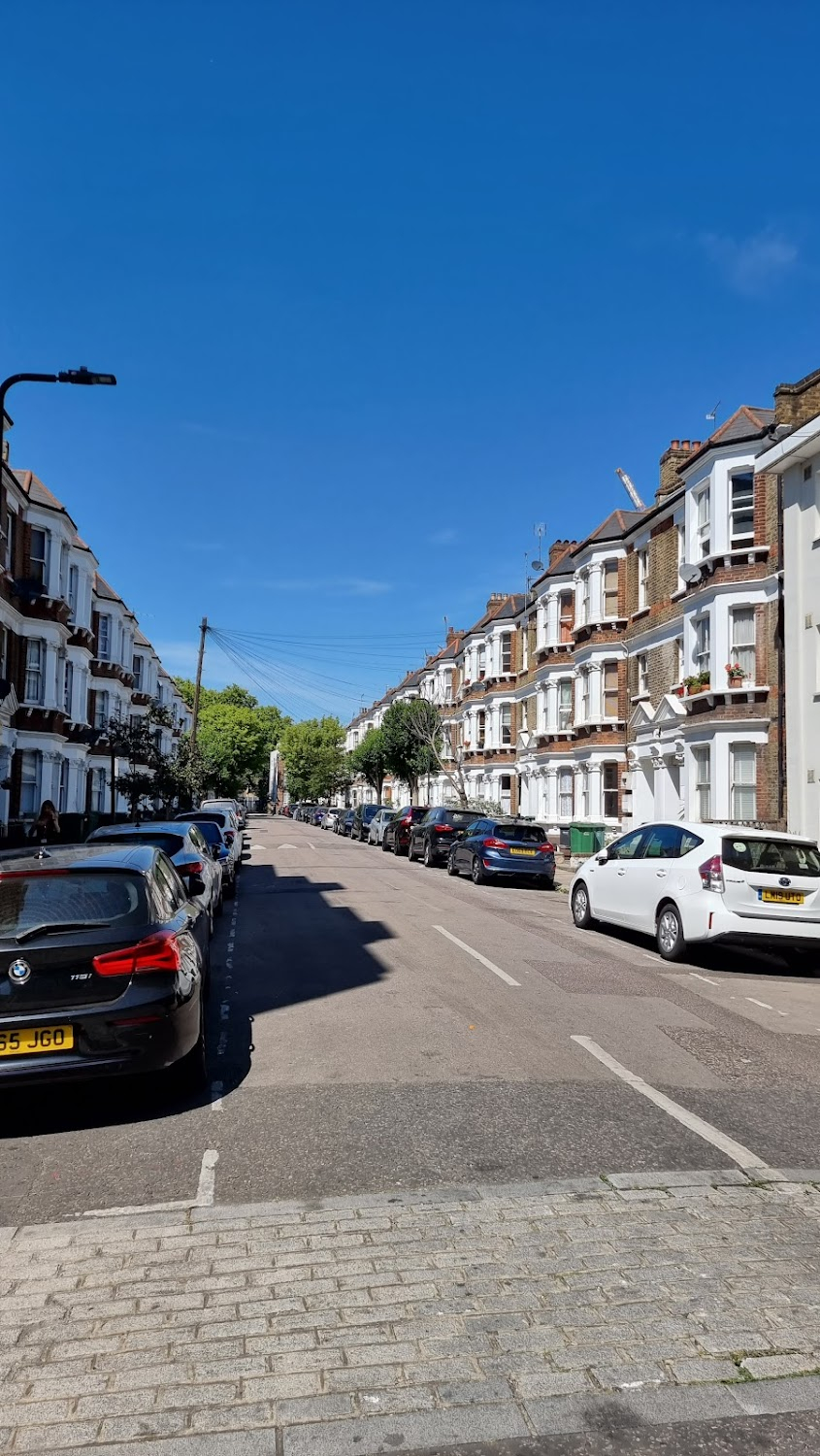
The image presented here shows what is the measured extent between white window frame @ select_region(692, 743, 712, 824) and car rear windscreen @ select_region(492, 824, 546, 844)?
4.25 meters

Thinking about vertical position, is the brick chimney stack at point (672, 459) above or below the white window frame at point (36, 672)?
above

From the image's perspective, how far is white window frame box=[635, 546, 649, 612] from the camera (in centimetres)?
2878

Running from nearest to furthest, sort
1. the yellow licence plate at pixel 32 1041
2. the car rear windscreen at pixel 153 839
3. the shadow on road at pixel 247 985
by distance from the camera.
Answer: the yellow licence plate at pixel 32 1041, the shadow on road at pixel 247 985, the car rear windscreen at pixel 153 839

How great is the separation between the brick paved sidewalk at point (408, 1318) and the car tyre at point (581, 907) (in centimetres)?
997

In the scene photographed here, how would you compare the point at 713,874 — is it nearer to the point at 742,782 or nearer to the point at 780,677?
the point at 780,677

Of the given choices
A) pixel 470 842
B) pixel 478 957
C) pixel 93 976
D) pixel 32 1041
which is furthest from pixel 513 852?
pixel 32 1041

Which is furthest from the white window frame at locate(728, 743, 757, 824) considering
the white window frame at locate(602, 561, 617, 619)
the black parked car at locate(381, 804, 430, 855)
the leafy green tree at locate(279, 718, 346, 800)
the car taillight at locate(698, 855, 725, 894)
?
the leafy green tree at locate(279, 718, 346, 800)

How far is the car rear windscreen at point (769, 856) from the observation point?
38.0 feet

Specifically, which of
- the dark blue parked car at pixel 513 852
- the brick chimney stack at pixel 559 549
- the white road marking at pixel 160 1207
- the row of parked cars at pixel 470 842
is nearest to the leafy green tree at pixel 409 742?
the row of parked cars at pixel 470 842

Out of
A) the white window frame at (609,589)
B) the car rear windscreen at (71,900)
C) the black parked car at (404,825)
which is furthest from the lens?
the black parked car at (404,825)

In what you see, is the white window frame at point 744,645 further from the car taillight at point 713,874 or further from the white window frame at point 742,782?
the car taillight at point 713,874

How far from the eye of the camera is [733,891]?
11430 mm

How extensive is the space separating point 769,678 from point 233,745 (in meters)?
66.4

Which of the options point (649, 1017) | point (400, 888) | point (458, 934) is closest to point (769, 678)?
point (400, 888)
